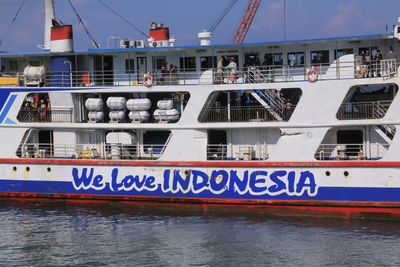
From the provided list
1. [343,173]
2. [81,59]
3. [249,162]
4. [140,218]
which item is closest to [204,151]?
[249,162]

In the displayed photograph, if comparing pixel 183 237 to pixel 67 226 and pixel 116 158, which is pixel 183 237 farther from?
pixel 116 158

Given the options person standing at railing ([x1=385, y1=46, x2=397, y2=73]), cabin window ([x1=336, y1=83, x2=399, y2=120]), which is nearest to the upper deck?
person standing at railing ([x1=385, y1=46, x2=397, y2=73])

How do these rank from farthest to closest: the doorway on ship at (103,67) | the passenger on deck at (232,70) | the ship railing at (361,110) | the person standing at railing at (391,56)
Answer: the doorway on ship at (103,67), the passenger on deck at (232,70), the ship railing at (361,110), the person standing at railing at (391,56)

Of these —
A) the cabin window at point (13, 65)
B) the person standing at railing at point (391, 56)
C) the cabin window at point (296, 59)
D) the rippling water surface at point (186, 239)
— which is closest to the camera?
the rippling water surface at point (186, 239)

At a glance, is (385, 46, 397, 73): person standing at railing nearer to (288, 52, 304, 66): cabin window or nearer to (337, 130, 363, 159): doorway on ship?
(337, 130, 363, 159): doorway on ship

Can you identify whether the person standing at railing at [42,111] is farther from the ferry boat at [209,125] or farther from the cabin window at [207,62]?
the cabin window at [207,62]

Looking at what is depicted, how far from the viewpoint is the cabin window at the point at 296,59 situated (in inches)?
928

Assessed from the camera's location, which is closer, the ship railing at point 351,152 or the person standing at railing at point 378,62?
Result: the ship railing at point 351,152

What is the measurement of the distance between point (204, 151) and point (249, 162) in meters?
1.94

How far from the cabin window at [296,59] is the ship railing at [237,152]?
11.5ft

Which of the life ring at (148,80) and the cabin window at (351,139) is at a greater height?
the life ring at (148,80)

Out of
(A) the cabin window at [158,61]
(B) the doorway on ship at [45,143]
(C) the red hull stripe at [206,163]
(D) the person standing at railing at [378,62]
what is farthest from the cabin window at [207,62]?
(B) the doorway on ship at [45,143]

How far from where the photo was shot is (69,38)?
83.0 feet

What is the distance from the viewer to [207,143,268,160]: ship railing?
22.7 meters
